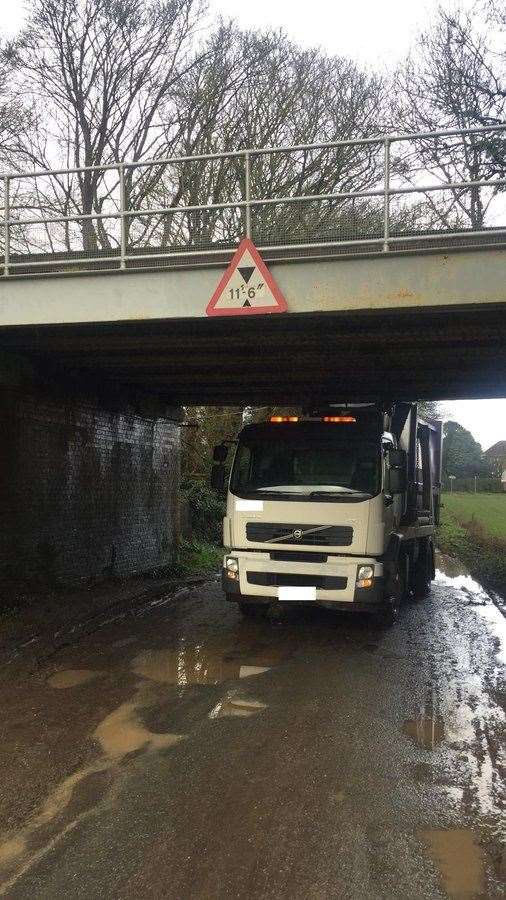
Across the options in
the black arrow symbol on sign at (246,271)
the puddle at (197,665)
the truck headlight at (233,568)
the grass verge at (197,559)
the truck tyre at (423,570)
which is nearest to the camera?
the puddle at (197,665)

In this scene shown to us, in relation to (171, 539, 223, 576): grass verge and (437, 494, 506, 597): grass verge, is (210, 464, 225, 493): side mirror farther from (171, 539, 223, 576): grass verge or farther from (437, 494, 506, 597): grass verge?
(171, 539, 223, 576): grass verge

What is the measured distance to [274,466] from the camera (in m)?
9.44

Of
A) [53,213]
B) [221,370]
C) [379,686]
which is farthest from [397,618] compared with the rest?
[53,213]

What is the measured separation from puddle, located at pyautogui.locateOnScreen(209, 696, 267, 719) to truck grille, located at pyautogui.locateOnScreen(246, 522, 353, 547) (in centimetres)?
257

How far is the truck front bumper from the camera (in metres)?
8.70

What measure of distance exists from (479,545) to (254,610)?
50.6 feet

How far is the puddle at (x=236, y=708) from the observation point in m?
6.21

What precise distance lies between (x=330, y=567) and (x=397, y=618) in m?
2.52

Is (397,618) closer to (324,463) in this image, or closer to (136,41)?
(324,463)

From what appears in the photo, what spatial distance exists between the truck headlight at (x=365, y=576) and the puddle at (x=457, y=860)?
14.8ft

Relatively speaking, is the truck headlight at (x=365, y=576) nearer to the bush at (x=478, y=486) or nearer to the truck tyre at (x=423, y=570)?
the truck tyre at (x=423, y=570)

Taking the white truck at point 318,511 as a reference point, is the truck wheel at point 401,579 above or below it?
below

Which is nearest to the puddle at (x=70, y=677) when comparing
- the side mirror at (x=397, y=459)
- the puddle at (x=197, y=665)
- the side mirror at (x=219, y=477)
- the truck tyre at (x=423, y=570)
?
the puddle at (x=197, y=665)

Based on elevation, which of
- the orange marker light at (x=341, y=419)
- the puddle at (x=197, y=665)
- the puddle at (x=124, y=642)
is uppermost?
the orange marker light at (x=341, y=419)
